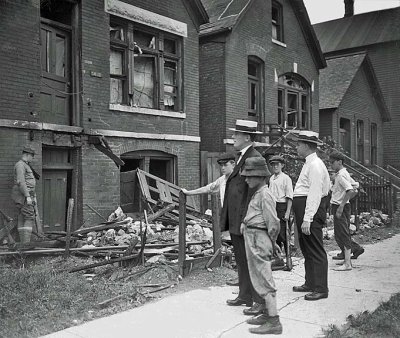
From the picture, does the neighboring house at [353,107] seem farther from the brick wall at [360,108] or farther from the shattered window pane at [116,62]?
the shattered window pane at [116,62]

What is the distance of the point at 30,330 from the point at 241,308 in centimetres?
228

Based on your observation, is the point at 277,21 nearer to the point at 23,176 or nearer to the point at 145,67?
the point at 145,67

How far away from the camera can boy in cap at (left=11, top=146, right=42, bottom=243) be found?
28.6 feet

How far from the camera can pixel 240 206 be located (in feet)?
→ 17.1

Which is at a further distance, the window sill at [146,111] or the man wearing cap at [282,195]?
the window sill at [146,111]

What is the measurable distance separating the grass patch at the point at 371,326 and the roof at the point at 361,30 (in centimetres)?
2727

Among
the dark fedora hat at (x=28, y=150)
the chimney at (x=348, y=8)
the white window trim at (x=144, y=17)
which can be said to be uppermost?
the chimney at (x=348, y=8)

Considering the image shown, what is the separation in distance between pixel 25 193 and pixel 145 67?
17.4 feet

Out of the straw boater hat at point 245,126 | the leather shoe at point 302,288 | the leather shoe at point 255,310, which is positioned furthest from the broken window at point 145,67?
the leather shoe at point 255,310

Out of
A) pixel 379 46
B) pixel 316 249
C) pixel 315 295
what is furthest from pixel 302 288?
pixel 379 46

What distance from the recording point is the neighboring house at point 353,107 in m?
22.0

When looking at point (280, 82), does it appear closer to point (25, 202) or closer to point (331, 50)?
→ point (25, 202)

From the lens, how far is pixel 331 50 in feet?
103

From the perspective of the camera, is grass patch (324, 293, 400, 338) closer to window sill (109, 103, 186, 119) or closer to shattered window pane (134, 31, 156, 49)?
window sill (109, 103, 186, 119)
